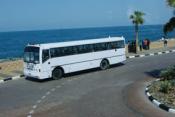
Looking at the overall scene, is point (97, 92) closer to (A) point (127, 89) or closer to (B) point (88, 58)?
(A) point (127, 89)

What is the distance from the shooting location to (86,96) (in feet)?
65.8

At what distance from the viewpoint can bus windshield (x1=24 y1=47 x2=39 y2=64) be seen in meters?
25.4

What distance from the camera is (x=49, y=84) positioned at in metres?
24.4

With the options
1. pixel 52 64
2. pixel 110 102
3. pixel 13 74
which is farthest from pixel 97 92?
pixel 13 74

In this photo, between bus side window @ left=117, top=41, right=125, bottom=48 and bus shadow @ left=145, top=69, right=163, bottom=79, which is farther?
bus side window @ left=117, top=41, right=125, bottom=48

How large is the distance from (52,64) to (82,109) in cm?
924

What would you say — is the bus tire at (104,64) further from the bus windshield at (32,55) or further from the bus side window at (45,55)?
the bus windshield at (32,55)

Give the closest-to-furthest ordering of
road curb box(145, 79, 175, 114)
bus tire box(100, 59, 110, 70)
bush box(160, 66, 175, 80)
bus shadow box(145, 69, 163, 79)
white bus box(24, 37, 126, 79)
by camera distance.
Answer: road curb box(145, 79, 175, 114), bush box(160, 66, 175, 80), white bus box(24, 37, 126, 79), bus shadow box(145, 69, 163, 79), bus tire box(100, 59, 110, 70)

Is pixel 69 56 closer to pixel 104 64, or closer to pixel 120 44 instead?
pixel 104 64

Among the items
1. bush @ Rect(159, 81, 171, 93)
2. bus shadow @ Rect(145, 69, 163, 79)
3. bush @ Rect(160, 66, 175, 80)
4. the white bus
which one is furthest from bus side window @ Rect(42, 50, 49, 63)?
bush @ Rect(159, 81, 171, 93)

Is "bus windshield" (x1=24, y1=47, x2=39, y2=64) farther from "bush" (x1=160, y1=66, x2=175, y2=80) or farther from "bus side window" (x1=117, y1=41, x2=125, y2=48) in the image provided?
"bush" (x1=160, y1=66, x2=175, y2=80)

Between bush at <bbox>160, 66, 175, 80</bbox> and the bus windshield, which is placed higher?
the bus windshield

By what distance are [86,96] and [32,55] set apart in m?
7.16

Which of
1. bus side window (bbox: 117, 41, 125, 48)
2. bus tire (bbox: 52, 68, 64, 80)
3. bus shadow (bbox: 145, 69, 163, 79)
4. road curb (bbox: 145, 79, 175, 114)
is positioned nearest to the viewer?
road curb (bbox: 145, 79, 175, 114)
